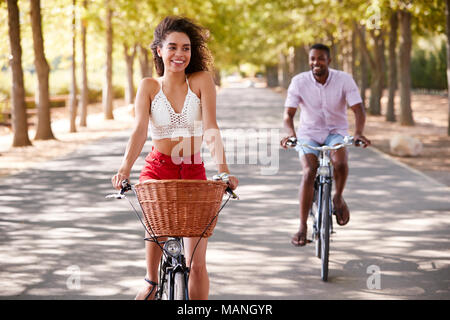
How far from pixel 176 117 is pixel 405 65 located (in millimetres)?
22137

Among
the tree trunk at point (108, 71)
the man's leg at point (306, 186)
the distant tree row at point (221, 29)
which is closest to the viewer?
the man's leg at point (306, 186)

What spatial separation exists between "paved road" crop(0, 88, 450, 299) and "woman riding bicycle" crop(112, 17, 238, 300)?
6.13ft

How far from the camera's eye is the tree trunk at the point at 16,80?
1964 centimetres

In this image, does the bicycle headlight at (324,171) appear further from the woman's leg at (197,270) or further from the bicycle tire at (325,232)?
the woman's leg at (197,270)

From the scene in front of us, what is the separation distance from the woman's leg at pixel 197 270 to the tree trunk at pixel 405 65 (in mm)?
21768

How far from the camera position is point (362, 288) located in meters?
6.10

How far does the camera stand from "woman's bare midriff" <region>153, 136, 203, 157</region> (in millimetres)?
4176

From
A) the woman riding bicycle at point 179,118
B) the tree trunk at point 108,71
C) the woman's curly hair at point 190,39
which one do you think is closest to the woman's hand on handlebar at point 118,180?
the woman riding bicycle at point 179,118

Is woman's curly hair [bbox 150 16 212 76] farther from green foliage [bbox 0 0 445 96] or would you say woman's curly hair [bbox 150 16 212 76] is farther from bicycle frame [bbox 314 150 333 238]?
green foliage [bbox 0 0 445 96]

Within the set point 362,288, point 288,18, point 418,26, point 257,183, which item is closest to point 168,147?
point 362,288

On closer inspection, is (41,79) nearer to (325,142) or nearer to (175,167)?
(325,142)

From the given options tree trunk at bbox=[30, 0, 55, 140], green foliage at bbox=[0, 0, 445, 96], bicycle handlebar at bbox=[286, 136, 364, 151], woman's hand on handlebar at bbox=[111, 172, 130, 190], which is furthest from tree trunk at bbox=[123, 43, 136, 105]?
woman's hand on handlebar at bbox=[111, 172, 130, 190]

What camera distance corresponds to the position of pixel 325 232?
6617 millimetres

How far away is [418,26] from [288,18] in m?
11.0
